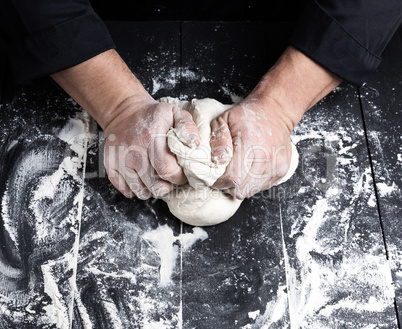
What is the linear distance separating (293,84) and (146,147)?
Answer: 1.51 ft

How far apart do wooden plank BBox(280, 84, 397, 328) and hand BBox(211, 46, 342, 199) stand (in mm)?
129

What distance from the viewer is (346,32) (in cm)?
127

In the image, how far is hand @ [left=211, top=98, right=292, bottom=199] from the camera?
3.83 feet

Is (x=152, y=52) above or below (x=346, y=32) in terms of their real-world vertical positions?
above

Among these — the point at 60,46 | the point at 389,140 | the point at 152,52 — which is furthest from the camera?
the point at 152,52

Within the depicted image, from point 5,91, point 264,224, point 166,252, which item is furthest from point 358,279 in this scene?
point 5,91

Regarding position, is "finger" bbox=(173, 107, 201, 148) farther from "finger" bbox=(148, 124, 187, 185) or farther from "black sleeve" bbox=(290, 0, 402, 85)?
"black sleeve" bbox=(290, 0, 402, 85)

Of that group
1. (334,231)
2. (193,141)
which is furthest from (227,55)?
(334,231)

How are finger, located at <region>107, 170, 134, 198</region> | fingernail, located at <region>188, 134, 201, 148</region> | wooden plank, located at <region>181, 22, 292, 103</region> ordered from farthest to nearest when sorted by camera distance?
wooden plank, located at <region>181, 22, 292, 103</region> < finger, located at <region>107, 170, 134, 198</region> < fingernail, located at <region>188, 134, 201, 148</region>

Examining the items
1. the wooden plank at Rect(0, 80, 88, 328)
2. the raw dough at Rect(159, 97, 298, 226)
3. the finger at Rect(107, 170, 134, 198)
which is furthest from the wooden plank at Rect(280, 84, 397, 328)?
the wooden plank at Rect(0, 80, 88, 328)

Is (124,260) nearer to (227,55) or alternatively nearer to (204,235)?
(204,235)

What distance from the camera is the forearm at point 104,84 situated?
1293 millimetres

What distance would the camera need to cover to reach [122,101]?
4.22ft

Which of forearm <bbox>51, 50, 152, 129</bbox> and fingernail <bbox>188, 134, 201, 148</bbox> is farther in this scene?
forearm <bbox>51, 50, 152, 129</bbox>
